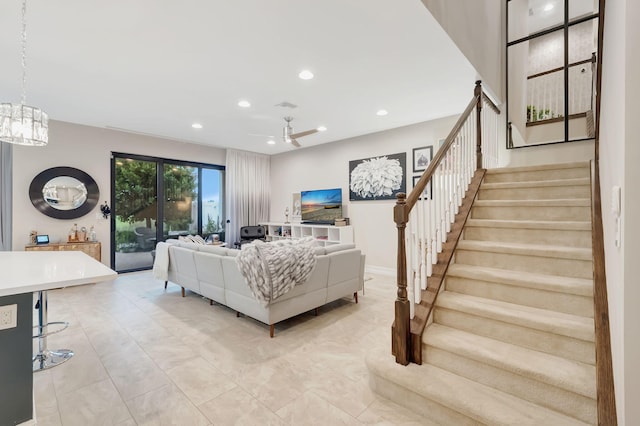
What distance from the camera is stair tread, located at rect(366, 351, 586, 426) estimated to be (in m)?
1.42

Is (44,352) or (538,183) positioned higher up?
(538,183)

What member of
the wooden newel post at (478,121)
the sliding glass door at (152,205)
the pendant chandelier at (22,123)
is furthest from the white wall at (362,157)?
the pendant chandelier at (22,123)

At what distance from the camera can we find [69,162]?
5.03m

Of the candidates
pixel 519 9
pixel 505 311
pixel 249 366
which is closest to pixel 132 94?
pixel 249 366

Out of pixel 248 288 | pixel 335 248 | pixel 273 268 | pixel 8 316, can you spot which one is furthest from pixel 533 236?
pixel 8 316

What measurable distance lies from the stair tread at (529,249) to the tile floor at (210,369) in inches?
43.1

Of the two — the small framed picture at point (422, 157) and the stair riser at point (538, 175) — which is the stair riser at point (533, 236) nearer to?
the stair riser at point (538, 175)

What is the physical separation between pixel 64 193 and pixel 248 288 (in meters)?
4.33

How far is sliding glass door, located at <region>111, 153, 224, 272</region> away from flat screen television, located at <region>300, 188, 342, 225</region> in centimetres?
231

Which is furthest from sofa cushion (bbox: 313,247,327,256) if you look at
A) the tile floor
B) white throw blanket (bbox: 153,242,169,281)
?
white throw blanket (bbox: 153,242,169,281)

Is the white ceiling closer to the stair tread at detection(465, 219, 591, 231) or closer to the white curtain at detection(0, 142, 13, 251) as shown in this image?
the white curtain at detection(0, 142, 13, 251)

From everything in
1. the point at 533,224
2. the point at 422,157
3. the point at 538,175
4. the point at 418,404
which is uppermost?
the point at 422,157

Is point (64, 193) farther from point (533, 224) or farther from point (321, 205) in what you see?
point (533, 224)

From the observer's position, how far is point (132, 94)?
3791 millimetres
